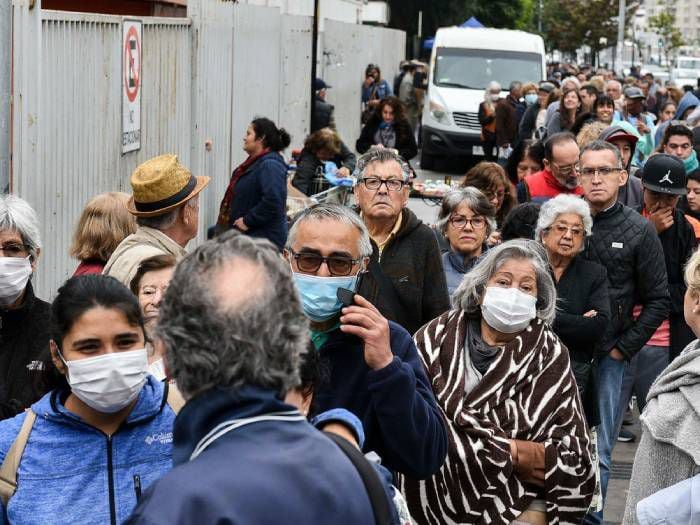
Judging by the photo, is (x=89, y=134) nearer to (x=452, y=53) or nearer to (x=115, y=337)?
(x=115, y=337)

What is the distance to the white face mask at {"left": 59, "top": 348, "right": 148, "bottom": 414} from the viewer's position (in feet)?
10.9

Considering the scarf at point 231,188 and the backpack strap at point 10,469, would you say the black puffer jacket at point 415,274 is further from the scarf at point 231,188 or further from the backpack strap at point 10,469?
the scarf at point 231,188

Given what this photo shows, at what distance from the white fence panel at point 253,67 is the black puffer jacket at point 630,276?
7.51 meters

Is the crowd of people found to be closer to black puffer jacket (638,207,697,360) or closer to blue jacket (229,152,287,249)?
black puffer jacket (638,207,697,360)

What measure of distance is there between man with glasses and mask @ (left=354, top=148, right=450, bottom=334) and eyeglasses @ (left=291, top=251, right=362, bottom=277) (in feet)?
5.75

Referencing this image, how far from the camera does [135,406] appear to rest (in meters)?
3.44

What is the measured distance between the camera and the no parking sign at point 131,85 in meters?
9.30

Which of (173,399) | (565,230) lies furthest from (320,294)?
(565,230)

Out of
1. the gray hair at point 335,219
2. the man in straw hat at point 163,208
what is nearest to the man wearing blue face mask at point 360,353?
the gray hair at point 335,219

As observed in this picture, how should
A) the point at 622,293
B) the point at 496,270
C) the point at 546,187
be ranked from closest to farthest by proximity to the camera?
the point at 496,270, the point at 622,293, the point at 546,187

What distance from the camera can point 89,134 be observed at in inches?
334

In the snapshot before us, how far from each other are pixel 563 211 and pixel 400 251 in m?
1.02

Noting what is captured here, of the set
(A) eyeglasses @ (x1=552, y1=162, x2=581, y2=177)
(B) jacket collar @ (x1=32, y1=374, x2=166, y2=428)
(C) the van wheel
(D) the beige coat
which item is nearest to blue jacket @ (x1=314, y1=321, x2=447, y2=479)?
(B) jacket collar @ (x1=32, y1=374, x2=166, y2=428)

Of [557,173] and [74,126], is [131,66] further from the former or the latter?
[557,173]
